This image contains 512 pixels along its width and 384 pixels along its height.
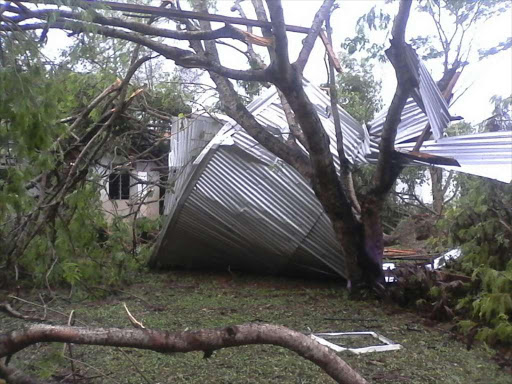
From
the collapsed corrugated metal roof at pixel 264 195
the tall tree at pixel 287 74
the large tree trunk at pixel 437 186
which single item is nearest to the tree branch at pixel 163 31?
the tall tree at pixel 287 74

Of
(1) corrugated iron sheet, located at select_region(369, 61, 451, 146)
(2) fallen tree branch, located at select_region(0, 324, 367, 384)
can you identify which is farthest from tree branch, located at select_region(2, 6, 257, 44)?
(2) fallen tree branch, located at select_region(0, 324, 367, 384)

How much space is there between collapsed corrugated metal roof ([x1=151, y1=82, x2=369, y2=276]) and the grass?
55 cm

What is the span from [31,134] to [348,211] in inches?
171

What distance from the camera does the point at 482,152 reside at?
6.04 meters

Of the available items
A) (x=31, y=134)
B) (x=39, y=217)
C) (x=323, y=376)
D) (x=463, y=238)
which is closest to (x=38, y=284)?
(x=39, y=217)

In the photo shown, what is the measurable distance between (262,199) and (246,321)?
106 inches

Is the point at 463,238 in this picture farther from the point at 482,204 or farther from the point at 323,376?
the point at 323,376

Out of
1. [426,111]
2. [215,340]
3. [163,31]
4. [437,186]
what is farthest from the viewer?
[437,186]

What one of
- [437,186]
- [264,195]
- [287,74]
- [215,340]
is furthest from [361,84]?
[215,340]

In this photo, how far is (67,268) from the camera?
20.3 ft

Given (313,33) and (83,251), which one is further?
(313,33)

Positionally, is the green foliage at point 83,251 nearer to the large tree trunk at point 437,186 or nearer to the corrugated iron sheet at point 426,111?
the corrugated iron sheet at point 426,111

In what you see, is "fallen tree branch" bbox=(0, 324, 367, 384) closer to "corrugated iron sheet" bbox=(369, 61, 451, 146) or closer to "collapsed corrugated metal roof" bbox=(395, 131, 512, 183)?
"collapsed corrugated metal roof" bbox=(395, 131, 512, 183)

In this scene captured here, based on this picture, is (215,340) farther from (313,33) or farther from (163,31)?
(313,33)
